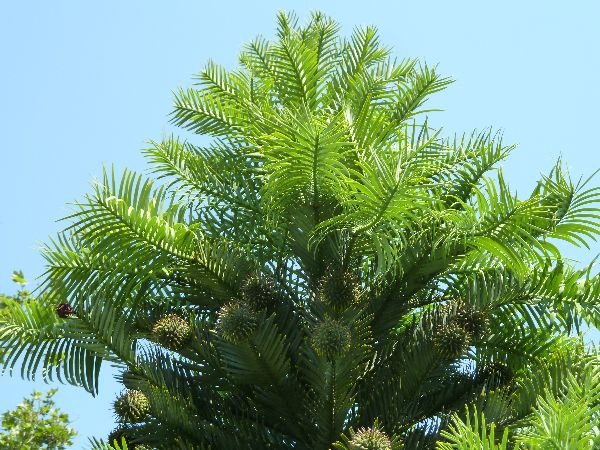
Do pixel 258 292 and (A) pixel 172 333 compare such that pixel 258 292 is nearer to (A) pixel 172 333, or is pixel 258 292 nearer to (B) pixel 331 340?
(A) pixel 172 333

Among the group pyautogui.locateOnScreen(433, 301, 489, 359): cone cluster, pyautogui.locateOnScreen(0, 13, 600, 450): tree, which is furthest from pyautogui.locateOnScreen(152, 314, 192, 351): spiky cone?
pyautogui.locateOnScreen(433, 301, 489, 359): cone cluster

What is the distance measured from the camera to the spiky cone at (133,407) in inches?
200

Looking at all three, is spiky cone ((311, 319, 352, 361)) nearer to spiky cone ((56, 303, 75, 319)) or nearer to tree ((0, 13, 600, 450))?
tree ((0, 13, 600, 450))

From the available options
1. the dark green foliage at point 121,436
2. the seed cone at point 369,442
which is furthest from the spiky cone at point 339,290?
the dark green foliage at point 121,436

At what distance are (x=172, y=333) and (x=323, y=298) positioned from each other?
74 cm

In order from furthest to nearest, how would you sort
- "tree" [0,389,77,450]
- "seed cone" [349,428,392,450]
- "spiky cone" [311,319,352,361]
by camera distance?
"tree" [0,389,77,450]
"spiky cone" [311,319,352,361]
"seed cone" [349,428,392,450]

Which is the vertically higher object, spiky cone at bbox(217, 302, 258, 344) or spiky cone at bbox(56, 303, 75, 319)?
spiky cone at bbox(56, 303, 75, 319)

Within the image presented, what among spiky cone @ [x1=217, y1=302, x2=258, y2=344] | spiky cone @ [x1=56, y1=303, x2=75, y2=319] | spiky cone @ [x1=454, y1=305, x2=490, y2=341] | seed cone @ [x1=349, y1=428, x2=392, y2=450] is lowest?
seed cone @ [x1=349, y1=428, x2=392, y2=450]

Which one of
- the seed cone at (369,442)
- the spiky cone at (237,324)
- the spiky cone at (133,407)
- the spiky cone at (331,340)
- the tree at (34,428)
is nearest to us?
the seed cone at (369,442)

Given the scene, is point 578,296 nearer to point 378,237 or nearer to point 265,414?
point 378,237

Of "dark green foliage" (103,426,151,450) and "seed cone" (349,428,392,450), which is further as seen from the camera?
"dark green foliage" (103,426,151,450)

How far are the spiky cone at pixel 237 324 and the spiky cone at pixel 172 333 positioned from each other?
0.34 meters

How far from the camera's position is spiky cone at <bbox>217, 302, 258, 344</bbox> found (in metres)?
4.93

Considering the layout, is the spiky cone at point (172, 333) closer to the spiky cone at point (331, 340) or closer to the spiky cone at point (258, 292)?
the spiky cone at point (258, 292)
